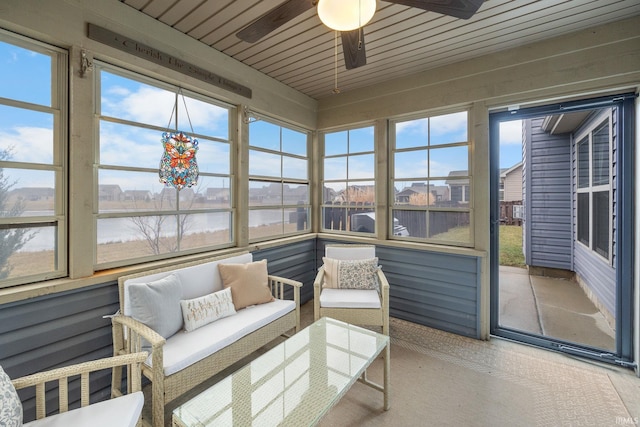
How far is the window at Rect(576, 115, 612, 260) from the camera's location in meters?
2.58

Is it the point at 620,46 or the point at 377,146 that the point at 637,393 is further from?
the point at 377,146

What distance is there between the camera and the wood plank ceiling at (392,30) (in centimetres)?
201

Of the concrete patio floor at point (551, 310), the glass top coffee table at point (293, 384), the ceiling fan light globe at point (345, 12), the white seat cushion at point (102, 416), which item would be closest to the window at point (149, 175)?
the white seat cushion at point (102, 416)

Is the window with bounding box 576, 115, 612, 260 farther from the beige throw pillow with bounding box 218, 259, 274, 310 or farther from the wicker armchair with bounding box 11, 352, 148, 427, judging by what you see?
the wicker armchair with bounding box 11, 352, 148, 427

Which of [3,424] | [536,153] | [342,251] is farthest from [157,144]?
[536,153]

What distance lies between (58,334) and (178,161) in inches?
55.1

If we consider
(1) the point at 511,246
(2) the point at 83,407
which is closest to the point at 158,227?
(2) the point at 83,407

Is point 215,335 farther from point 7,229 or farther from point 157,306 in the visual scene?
point 7,229

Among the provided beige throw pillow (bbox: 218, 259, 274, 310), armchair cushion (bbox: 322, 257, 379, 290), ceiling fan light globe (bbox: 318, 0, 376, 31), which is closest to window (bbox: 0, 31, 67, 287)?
beige throw pillow (bbox: 218, 259, 274, 310)

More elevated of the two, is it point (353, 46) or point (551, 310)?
point (353, 46)

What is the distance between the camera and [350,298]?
8.38 feet

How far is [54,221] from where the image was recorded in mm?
1785

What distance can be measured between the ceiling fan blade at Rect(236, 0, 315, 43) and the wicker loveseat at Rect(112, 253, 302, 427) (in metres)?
1.76

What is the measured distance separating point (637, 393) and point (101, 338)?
3.83m
